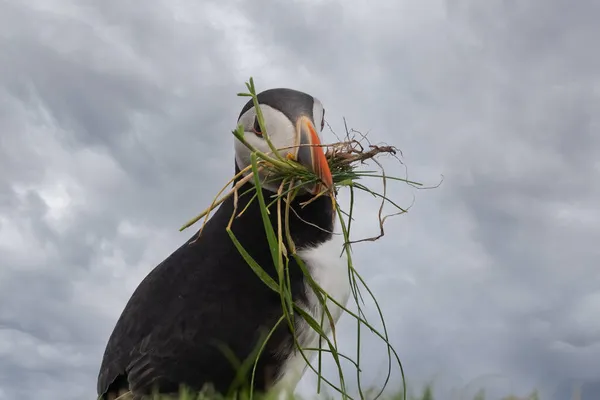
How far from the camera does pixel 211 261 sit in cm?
449

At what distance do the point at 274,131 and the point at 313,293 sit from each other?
116 cm

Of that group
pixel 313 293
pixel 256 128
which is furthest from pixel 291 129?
pixel 313 293

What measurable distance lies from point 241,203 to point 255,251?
47cm

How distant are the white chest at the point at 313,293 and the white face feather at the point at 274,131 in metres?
0.61

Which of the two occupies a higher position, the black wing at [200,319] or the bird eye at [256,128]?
the bird eye at [256,128]

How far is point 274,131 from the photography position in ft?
14.4

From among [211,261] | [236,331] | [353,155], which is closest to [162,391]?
[236,331]

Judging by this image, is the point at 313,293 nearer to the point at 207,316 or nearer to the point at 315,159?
the point at 207,316

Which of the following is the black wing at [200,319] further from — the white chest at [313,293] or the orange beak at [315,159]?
the orange beak at [315,159]

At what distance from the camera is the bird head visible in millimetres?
3768

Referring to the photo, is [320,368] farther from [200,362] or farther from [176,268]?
[176,268]

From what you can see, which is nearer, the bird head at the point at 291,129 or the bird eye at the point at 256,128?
the bird head at the point at 291,129

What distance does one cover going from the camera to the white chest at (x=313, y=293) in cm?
430

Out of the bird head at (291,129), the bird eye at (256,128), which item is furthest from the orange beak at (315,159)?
the bird eye at (256,128)
